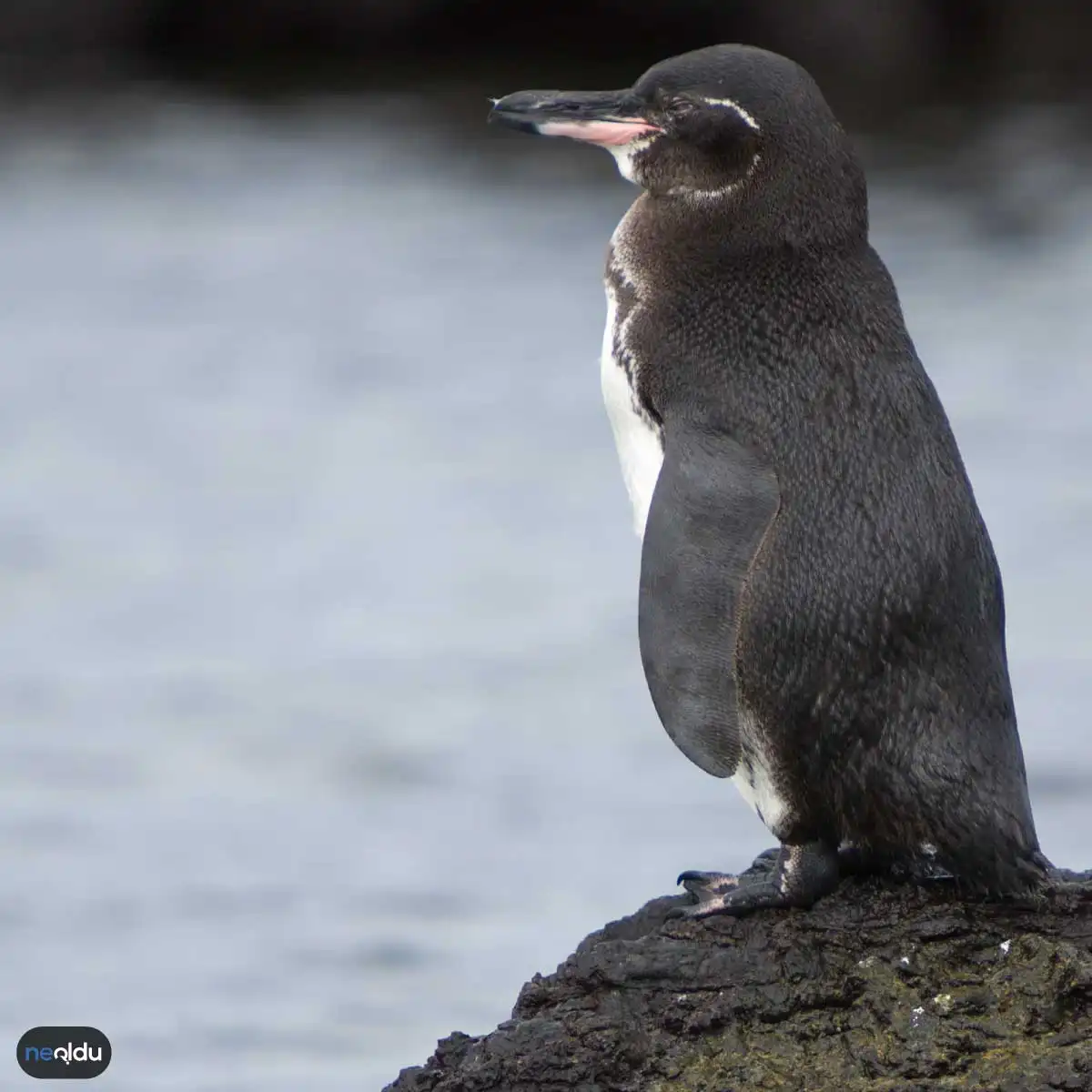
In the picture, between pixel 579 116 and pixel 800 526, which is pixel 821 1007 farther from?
pixel 579 116

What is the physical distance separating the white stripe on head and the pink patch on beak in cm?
16

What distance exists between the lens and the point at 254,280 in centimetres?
1864

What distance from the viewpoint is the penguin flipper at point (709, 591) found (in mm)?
4781

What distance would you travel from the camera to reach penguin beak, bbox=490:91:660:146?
5.17 metres

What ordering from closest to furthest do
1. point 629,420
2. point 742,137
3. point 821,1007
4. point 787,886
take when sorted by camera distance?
point 821,1007
point 787,886
point 742,137
point 629,420

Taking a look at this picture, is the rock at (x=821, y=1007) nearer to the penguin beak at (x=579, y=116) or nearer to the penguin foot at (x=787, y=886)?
the penguin foot at (x=787, y=886)

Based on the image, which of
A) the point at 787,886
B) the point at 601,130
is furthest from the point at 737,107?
the point at 787,886

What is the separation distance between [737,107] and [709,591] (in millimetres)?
924

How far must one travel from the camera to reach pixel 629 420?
5.13 metres

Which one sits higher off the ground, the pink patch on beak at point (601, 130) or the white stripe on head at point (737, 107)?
the pink patch on beak at point (601, 130)

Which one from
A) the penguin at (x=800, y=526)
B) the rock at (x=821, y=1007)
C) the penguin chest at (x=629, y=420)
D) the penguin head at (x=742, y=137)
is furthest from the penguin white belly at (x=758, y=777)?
the penguin head at (x=742, y=137)

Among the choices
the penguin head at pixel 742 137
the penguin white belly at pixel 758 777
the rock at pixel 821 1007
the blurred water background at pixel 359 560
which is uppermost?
the blurred water background at pixel 359 560

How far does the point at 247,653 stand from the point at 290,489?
2.33 metres

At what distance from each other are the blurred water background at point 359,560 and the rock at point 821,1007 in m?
3.49
